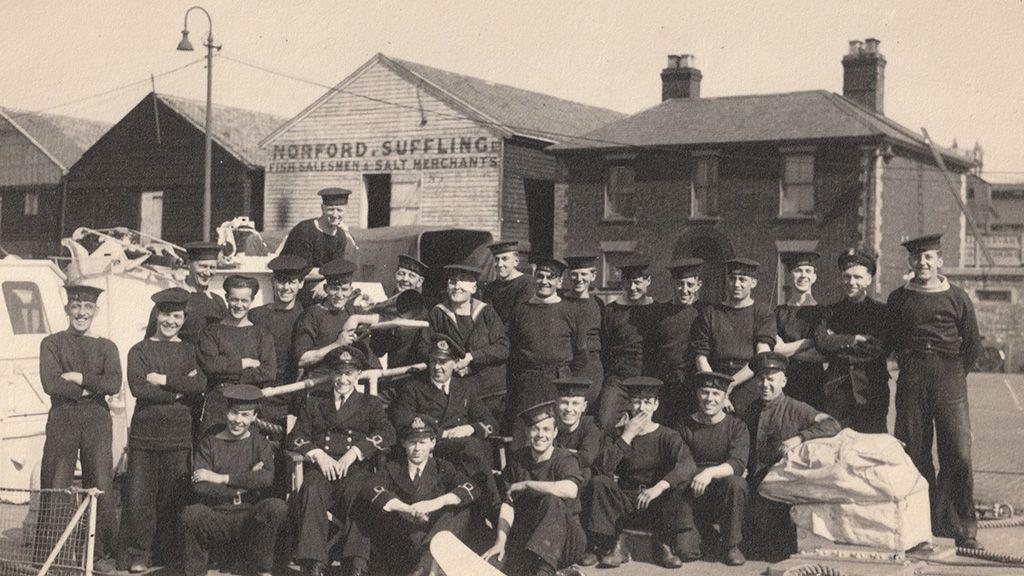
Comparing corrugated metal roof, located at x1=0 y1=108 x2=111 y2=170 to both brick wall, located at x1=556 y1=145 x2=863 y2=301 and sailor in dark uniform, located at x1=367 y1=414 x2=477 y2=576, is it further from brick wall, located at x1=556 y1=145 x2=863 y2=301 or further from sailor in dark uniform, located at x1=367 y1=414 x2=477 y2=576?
sailor in dark uniform, located at x1=367 y1=414 x2=477 y2=576

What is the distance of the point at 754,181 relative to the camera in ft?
93.7

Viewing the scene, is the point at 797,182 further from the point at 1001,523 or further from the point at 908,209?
the point at 1001,523

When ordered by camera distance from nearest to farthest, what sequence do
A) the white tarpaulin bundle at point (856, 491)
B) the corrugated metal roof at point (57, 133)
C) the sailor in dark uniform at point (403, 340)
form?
the white tarpaulin bundle at point (856, 491), the sailor in dark uniform at point (403, 340), the corrugated metal roof at point (57, 133)

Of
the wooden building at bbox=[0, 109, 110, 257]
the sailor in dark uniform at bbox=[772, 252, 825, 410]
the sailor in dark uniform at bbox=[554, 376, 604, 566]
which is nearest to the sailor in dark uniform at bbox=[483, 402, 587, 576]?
the sailor in dark uniform at bbox=[554, 376, 604, 566]

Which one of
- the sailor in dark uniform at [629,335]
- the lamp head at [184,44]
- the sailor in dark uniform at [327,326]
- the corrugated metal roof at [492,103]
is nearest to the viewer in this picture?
the sailor in dark uniform at [327,326]

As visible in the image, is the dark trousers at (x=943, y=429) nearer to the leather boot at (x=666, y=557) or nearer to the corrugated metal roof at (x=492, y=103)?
the leather boot at (x=666, y=557)

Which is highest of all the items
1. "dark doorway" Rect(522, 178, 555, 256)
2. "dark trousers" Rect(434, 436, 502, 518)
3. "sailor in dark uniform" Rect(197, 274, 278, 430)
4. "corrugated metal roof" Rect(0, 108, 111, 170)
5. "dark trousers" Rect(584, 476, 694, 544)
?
"corrugated metal roof" Rect(0, 108, 111, 170)

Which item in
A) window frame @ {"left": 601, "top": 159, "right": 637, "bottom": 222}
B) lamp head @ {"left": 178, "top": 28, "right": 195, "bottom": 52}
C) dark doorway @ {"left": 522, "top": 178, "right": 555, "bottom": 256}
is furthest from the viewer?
dark doorway @ {"left": 522, "top": 178, "right": 555, "bottom": 256}

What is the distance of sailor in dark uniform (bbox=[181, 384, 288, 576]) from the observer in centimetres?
734

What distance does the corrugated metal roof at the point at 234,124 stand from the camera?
3522cm

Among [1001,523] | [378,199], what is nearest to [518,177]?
[378,199]

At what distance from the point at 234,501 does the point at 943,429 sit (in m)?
5.10

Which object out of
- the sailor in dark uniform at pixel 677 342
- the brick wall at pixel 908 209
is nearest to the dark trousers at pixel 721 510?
the sailor in dark uniform at pixel 677 342

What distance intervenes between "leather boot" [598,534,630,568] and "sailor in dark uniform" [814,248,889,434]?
189cm
